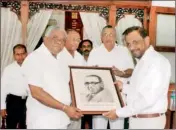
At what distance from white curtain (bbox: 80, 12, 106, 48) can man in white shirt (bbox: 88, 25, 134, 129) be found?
1.83 feet

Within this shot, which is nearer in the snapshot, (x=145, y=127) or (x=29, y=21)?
(x=145, y=127)

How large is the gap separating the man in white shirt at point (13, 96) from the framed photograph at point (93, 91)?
84 centimetres

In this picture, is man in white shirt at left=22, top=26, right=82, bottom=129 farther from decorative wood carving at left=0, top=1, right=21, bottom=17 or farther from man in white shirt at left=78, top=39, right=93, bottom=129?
decorative wood carving at left=0, top=1, right=21, bottom=17

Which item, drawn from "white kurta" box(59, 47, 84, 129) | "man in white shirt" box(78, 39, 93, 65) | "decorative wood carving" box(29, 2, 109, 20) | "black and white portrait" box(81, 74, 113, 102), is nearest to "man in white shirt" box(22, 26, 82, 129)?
"black and white portrait" box(81, 74, 113, 102)

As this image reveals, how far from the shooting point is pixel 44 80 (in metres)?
1.85

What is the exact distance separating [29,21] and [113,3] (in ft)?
3.25

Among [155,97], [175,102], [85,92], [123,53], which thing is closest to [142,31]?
[155,97]

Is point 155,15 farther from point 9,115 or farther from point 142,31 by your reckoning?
point 9,115

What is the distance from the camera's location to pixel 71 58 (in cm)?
262

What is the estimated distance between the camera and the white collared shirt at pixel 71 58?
2495 millimetres

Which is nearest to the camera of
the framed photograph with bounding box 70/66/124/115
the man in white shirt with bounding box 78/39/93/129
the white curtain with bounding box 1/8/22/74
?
the framed photograph with bounding box 70/66/124/115

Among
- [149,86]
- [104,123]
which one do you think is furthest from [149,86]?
[104,123]

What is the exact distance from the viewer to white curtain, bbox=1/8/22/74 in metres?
3.18

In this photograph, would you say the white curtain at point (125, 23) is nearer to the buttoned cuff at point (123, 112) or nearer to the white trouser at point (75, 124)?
the white trouser at point (75, 124)
